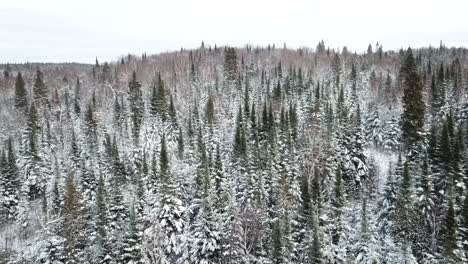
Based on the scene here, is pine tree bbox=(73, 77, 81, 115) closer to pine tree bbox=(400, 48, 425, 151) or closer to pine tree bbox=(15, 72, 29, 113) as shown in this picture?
pine tree bbox=(15, 72, 29, 113)

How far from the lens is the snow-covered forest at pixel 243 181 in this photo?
47.2m

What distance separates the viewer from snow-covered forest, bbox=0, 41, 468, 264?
47.2 metres

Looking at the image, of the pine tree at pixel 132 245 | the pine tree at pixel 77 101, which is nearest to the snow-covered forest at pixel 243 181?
the pine tree at pixel 132 245

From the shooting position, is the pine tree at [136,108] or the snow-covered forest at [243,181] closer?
the snow-covered forest at [243,181]

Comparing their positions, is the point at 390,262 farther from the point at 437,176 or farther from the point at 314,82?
the point at 314,82

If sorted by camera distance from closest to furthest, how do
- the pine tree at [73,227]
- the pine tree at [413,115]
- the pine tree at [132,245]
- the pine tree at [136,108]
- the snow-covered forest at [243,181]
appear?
the pine tree at [132,245] → the snow-covered forest at [243,181] → the pine tree at [73,227] → the pine tree at [413,115] → the pine tree at [136,108]

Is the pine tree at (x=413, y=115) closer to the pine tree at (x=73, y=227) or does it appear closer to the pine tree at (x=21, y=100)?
the pine tree at (x=73, y=227)

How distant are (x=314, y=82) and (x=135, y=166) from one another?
2554 inches

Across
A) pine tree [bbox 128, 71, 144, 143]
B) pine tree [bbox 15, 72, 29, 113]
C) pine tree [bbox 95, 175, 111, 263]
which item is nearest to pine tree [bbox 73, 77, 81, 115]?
pine tree [bbox 15, 72, 29, 113]

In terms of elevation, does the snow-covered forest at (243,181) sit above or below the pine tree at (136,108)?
below

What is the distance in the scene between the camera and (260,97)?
103 metres

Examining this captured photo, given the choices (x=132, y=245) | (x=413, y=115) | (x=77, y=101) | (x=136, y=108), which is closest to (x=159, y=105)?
(x=136, y=108)

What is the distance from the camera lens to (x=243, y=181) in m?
56.1

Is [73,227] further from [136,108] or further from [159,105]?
[136,108]
